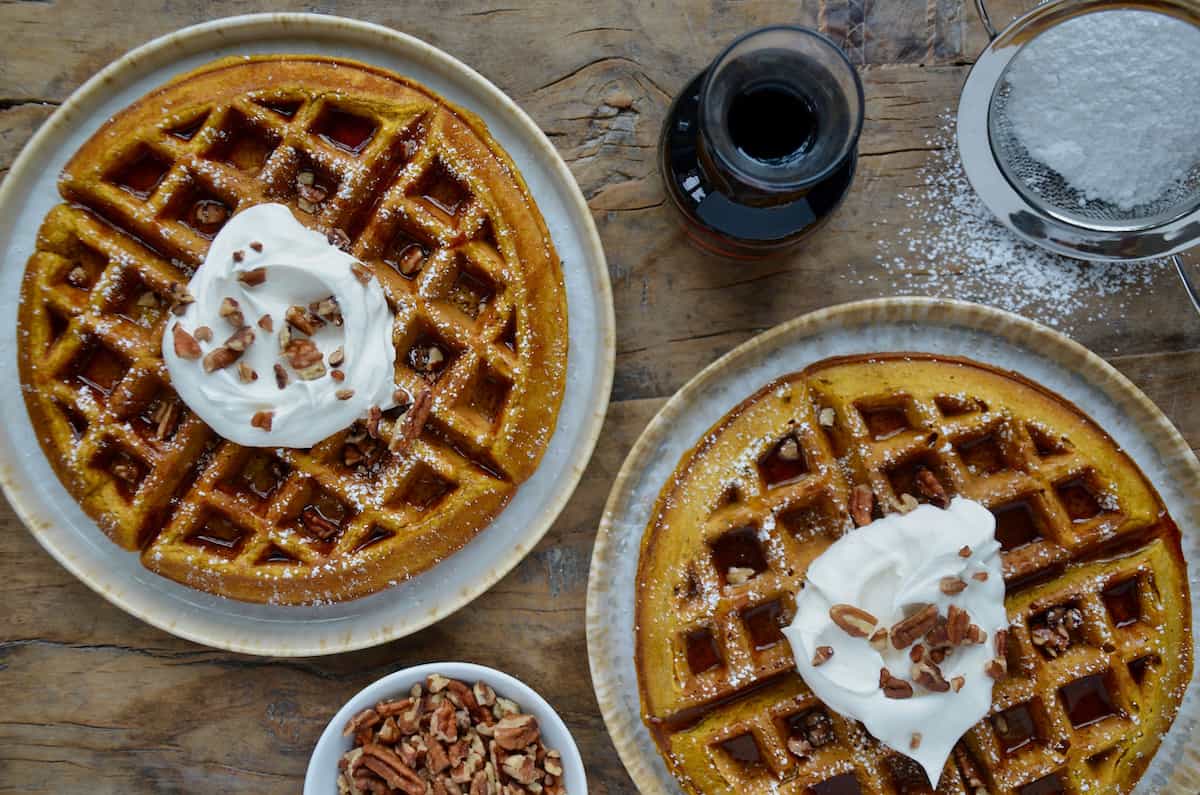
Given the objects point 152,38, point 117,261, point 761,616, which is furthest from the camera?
point 152,38


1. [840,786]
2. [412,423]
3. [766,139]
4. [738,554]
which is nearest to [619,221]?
[766,139]

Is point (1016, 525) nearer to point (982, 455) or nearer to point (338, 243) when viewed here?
point (982, 455)

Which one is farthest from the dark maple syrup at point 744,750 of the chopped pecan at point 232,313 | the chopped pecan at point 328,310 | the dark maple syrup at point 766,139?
the chopped pecan at point 232,313

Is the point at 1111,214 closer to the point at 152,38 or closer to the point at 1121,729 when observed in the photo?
→ the point at 1121,729

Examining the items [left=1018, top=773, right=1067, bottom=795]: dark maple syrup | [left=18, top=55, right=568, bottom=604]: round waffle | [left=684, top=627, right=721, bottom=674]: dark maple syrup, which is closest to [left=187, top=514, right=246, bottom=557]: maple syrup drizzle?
[left=18, top=55, right=568, bottom=604]: round waffle

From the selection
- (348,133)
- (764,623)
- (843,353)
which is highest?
(348,133)

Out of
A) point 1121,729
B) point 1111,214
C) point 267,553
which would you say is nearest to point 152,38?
point 267,553

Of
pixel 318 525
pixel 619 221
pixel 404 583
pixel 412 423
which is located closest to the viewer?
pixel 412 423

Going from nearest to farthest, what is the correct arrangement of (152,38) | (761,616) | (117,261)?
(117,261) → (761,616) → (152,38)

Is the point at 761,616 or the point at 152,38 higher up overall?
the point at 152,38
